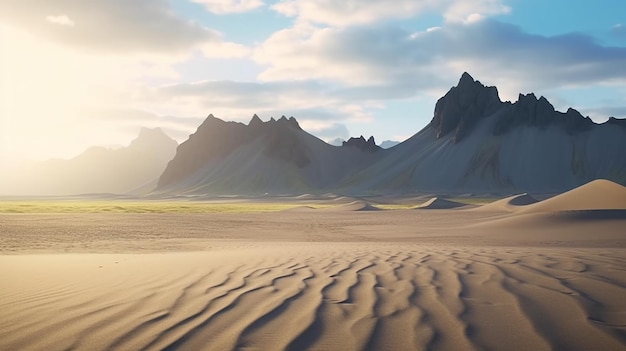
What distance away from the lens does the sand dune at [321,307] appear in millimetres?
3967

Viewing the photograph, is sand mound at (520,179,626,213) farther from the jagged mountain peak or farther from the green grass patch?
the jagged mountain peak

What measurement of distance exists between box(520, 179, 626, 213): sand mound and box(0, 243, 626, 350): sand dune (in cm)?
2448

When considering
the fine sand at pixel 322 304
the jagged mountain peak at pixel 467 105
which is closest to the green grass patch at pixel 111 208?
the fine sand at pixel 322 304

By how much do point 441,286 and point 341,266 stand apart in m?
2.32

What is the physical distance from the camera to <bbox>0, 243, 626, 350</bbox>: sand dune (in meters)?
3.97

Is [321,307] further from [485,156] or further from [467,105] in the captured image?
[467,105]

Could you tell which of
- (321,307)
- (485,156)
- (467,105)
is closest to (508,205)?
(321,307)

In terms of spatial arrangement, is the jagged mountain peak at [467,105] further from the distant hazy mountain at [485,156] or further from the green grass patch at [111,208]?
the green grass patch at [111,208]

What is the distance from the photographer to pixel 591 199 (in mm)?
30500

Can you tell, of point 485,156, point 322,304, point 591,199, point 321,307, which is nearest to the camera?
point 321,307

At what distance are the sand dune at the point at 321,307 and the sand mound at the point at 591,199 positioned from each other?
24.5 m

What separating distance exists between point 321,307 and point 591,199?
3112 centimetres

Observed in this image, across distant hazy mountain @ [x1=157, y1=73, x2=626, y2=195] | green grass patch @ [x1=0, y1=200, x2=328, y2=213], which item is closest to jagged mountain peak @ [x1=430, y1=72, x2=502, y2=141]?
distant hazy mountain @ [x1=157, y1=73, x2=626, y2=195]

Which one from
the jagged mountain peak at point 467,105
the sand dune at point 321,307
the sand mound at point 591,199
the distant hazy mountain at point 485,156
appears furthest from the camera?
the jagged mountain peak at point 467,105
